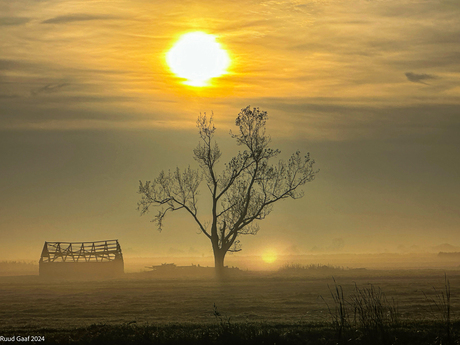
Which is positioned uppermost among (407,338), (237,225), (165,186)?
(165,186)

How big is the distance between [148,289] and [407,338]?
28.6m

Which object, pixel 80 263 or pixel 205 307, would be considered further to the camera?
pixel 80 263

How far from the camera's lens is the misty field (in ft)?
72.5

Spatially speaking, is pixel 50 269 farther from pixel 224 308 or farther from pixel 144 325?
pixel 144 325

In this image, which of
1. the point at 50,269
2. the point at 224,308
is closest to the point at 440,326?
the point at 224,308

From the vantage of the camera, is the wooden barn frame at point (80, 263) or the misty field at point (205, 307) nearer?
the misty field at point (205, 307)

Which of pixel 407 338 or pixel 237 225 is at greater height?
pixel 237 225

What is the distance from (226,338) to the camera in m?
19.8

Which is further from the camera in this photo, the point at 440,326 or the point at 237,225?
the point at 237,225

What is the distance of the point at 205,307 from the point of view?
31.6 meters

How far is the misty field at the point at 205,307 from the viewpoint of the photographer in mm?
22109

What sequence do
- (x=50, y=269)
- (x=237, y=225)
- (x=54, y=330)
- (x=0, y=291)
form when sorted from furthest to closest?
(x=50, y=269) → (x=237, y=225) → (x=0, y=291) → (x=54, y=330)

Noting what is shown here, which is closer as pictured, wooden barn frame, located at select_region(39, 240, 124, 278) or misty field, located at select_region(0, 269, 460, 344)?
misty field, located at select_region(0, 269, 460, 344)

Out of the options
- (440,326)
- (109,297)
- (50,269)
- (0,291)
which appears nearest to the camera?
(440,326)
